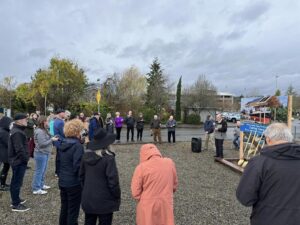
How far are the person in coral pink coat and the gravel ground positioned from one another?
187cm

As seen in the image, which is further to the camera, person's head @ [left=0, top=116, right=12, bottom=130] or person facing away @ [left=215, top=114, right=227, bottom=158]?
person facing away @ [left=215, top=114, right=227, bottom=158]

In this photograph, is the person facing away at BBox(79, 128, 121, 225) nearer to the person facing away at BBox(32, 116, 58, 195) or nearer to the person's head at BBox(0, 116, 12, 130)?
the person facing away at BBox(32, 116, 58, 195)

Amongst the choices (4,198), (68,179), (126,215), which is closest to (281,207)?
(68,179)

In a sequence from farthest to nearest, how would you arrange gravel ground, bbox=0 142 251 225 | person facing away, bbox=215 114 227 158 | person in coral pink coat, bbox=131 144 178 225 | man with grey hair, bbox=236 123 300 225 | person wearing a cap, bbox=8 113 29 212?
person facing away, bbox=215 114 227 158
person wearing a cap, bbox=8 113 29 212
gravel ground, bbox=0 142 251 225
person in coral pink coat, bbox=131 144 178 225
man with grey hair, bbox=236 123 300 225

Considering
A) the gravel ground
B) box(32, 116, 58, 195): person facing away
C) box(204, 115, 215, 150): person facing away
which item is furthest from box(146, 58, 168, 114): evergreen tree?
box(32, 116, 58, 195): person facing away

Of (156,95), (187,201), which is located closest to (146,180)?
(187,201)

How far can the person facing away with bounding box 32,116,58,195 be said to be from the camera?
683 cm

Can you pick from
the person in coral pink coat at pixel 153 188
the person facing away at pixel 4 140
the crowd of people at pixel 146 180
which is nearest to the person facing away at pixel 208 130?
the person facing away at pixel 4 140

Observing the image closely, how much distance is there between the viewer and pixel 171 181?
3797 millimetres

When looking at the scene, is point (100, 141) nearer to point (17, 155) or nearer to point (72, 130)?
point (72, 130)

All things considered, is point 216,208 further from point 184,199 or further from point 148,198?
point 148,198

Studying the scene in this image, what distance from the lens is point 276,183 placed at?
2768mm

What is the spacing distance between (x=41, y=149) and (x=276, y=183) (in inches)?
211

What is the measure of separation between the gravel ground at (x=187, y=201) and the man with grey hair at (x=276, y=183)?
9.49 feet
